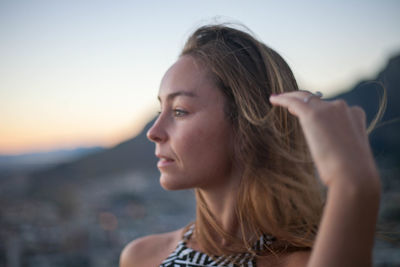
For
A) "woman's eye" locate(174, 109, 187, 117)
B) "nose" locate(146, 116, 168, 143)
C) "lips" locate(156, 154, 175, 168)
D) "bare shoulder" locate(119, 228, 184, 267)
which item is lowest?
"bare shoulder" locate(119, 228, 184, 267)

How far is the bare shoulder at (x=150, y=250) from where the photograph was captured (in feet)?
7.25

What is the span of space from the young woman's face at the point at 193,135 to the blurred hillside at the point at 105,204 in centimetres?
83

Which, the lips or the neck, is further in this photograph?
the neck

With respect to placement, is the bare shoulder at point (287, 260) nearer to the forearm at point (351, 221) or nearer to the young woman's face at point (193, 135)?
the young woman's face at point (193, 135)

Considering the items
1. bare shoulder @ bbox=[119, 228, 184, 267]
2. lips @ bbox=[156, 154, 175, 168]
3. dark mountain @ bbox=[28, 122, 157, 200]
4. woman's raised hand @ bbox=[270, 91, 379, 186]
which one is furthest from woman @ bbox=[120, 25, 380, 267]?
dark mountain @ bbox=[28, 122, 157, 200]

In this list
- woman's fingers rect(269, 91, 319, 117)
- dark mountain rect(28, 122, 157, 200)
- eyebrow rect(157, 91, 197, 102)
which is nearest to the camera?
woman's fingers rect(269, 91, 319, 117)

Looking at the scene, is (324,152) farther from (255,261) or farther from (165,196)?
(165,196)

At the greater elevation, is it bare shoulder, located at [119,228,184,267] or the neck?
the neck

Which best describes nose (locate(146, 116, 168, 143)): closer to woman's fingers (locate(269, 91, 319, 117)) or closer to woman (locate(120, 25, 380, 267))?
woman (locate(120, 25, 380, 267))

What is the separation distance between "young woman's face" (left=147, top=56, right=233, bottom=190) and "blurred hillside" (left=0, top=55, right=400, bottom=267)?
0.83 meters

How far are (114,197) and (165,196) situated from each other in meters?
4.68

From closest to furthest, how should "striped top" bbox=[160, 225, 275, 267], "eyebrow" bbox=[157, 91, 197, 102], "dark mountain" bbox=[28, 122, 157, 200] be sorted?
"striped top" bbox=[160, 225, 275, 267] < "eyebrow" bbox=[157, 91, 197, 102] < "dark mountain" bbox=[28, 122, 157, 200]

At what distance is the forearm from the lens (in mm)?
1009

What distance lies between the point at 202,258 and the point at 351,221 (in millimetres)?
1070
